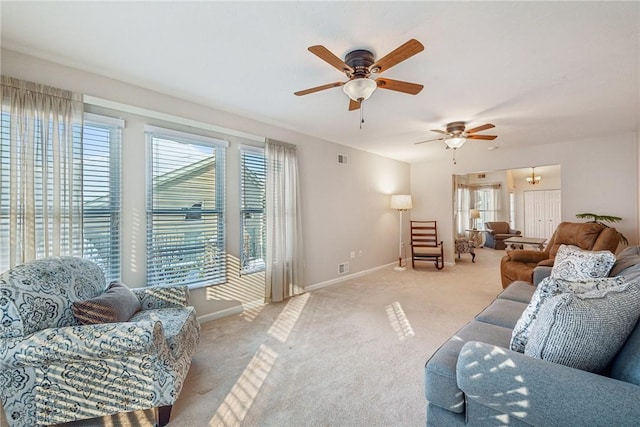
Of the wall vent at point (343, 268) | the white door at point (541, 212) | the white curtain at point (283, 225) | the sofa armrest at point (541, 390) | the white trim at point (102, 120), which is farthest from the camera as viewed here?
the white door at point (541, 212)

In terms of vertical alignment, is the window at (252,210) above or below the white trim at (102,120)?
below

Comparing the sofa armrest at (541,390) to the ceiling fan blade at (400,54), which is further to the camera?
the ceiling fan blade at (400,54)

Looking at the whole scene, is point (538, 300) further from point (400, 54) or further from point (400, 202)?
point (400, 202)

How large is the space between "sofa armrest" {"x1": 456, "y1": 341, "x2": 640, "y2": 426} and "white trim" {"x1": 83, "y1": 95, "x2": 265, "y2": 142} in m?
3.09

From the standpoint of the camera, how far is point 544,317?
1.12 metres

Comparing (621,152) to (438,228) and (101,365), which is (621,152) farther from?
(101,365)

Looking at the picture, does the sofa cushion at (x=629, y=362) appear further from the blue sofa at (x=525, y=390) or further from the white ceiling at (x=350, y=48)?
the white ceiling at (x=350, y=48)

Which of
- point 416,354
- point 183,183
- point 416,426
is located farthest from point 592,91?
point 183,183

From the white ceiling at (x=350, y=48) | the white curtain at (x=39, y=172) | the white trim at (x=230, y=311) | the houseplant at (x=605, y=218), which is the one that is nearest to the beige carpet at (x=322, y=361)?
the white trim at (x=230, y=311)

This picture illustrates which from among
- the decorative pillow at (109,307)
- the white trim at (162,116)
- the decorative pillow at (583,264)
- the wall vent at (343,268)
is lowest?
the wall vent at (343,268)

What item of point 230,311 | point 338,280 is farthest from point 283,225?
point 338,280

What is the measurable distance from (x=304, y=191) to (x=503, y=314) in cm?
286

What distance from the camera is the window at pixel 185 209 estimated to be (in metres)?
2.68

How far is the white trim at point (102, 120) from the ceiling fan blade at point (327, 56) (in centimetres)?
195
